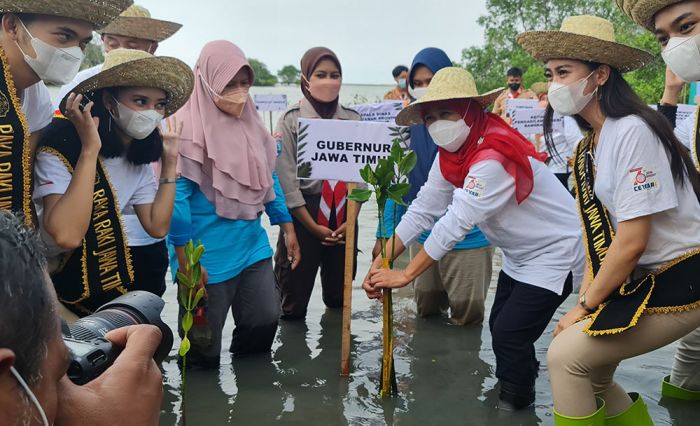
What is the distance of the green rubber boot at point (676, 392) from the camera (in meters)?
3.83

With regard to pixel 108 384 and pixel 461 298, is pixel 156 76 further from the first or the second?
pixel 461 298

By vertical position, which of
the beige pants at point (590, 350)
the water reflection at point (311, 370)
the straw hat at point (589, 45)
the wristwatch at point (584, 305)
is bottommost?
the water reflection at point (311, 370)

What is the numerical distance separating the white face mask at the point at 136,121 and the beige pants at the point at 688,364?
3005 mm

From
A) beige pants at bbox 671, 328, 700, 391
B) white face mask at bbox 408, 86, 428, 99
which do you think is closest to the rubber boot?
beige pants at bbox 671, 328, 700, 391

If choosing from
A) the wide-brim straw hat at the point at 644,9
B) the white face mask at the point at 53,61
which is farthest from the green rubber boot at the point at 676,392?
the white face mask at the point at 53,61

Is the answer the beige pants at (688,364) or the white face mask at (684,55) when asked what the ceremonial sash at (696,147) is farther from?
the beige pants at (688,364)

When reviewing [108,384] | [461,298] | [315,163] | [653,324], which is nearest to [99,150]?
[315,163]

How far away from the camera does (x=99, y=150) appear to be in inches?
127

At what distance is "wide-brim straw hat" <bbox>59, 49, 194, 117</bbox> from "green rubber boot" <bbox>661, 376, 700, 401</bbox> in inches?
121

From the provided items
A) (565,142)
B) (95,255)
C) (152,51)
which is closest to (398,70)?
(565,142)

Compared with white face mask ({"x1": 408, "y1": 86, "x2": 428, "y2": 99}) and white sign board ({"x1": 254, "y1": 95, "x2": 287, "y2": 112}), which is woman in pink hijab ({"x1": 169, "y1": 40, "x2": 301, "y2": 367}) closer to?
white face mask ({"x1": 408, "y1": 86, "x2": 428, "y2": 99})

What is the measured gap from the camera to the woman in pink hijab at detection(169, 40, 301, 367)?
4.23 m

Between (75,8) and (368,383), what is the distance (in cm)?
256

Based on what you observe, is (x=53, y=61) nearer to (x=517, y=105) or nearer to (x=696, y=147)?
(x=696, y=147)
